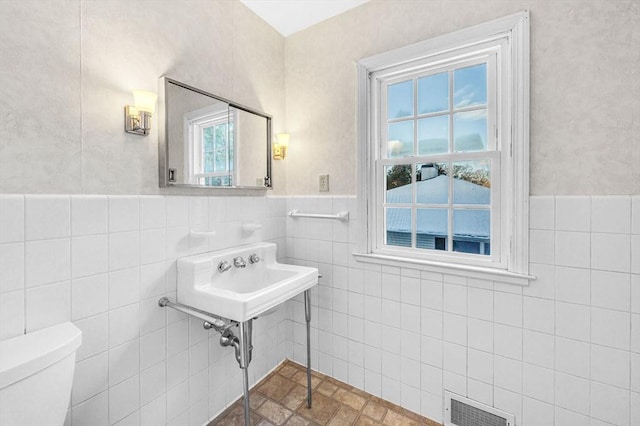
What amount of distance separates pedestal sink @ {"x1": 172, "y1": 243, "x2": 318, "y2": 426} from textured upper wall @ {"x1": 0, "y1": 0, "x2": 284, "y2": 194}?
1.60 ft

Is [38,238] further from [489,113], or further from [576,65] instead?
[576,65]

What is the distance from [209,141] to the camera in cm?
167

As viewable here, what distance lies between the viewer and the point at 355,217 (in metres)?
1.95

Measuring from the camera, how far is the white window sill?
1444 millimetres

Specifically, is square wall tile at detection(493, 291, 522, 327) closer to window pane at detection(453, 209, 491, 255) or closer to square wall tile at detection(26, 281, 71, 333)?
window pane at detection(453, 209, 491, 255)

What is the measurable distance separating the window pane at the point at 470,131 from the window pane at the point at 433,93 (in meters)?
0.12

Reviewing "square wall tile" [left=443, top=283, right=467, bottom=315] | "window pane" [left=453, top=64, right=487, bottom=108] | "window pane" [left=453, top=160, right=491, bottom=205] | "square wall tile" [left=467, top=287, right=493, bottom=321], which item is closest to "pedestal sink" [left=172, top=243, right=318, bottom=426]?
"square wall tile" [left=443, top=283, right=467, bottom=315]

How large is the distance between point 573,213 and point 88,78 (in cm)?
224

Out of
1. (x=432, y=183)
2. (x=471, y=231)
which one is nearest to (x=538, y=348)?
(x=471, y=231)

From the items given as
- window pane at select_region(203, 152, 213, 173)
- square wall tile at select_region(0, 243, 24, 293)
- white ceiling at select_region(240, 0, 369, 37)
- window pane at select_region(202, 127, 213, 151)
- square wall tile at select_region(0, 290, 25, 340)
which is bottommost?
square wall tile at select_region(0, 290, 25, 340)

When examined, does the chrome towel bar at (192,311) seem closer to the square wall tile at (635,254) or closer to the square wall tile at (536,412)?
the square wall tile at (536,412)

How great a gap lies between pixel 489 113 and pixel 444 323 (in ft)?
Answer: 4.02

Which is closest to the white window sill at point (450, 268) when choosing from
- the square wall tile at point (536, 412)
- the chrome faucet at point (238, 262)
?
the square wall tile at point (536, 412)

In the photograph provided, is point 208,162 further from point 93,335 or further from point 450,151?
point 450,151
